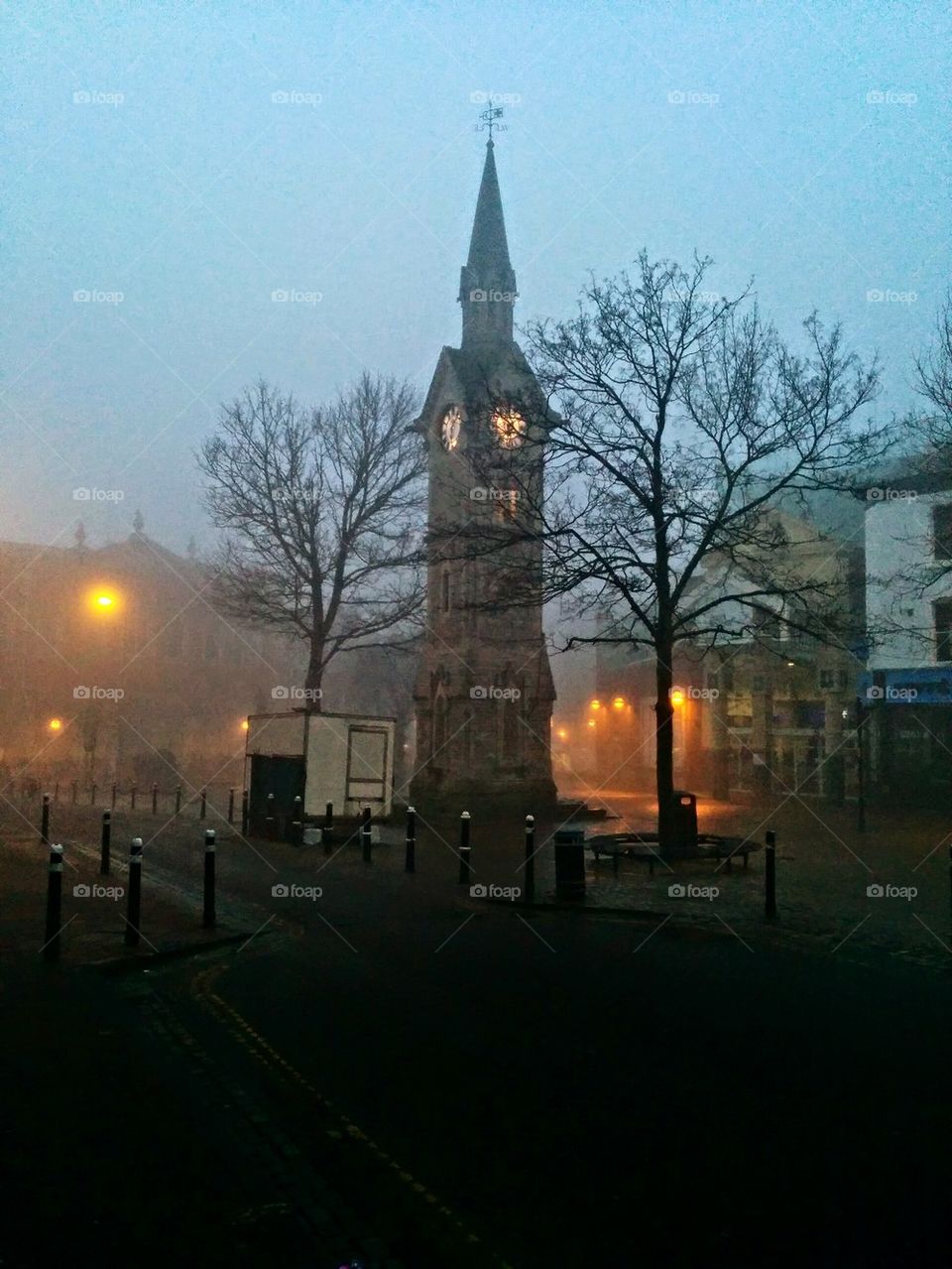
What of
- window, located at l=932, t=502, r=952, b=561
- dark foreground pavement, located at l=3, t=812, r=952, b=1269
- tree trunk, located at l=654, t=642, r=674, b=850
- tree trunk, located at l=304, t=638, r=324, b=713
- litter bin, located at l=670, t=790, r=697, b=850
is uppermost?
window, located at l=932, t=502, r=952, b=561

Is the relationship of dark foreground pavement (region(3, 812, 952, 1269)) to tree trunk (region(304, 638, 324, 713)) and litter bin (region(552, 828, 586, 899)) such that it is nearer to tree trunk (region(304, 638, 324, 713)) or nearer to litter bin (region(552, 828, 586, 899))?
litter bin (region(552, 828, 586, 899))

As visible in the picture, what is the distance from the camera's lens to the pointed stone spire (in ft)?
126

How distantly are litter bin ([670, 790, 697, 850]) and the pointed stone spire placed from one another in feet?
83.8

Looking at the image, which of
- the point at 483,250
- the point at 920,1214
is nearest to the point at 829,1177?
the point at 920,1214

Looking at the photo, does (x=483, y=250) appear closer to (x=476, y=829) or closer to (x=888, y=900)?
(x=476, y=829)

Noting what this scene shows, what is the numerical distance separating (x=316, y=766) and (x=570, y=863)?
36.3ft

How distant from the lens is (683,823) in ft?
58.2

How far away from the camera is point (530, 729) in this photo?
3497cm

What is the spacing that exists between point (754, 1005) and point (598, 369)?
12632 millimetres

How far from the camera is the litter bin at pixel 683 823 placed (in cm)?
1741

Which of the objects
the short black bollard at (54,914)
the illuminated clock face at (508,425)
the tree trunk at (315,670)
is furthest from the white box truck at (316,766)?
the short black bollard at (54,914)

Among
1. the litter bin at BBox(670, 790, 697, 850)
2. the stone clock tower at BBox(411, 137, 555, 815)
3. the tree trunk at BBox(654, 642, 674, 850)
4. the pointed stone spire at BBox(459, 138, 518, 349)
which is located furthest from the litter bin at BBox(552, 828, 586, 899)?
the pointed stone spire at BBox(459, 138, 518, 349)

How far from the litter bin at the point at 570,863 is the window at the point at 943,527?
12.5 meters

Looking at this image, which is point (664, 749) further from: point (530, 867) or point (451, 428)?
point (451, 428)
